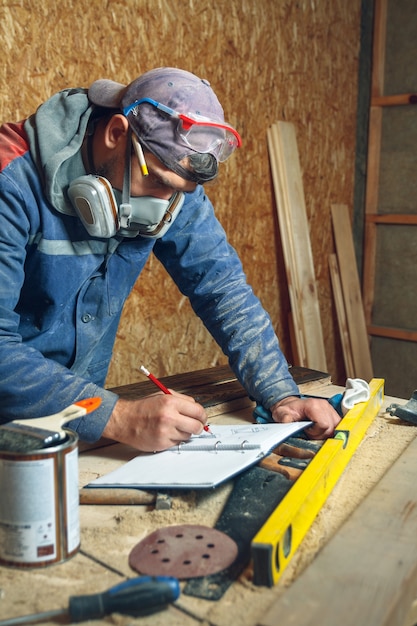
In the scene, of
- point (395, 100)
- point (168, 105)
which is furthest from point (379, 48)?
point (168, 105)

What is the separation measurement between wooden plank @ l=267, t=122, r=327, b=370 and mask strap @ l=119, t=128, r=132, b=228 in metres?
2.44

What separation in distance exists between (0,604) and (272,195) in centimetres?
337

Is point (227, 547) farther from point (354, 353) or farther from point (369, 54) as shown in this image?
point (369, 54)

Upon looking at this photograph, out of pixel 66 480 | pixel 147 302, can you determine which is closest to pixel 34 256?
pixel 66 480

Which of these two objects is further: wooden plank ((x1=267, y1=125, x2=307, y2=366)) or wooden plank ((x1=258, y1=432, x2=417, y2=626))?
wooden plank ((x1=267, y1=125, x2=307, y2=366))

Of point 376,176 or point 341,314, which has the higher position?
point 376,176

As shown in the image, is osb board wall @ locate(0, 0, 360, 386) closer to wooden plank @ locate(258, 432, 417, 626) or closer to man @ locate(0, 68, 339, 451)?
man @ locate(0, 68, 339, 451)

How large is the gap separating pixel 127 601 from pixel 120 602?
1 cm

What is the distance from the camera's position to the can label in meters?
1.01

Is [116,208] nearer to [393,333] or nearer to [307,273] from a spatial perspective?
[307,273]

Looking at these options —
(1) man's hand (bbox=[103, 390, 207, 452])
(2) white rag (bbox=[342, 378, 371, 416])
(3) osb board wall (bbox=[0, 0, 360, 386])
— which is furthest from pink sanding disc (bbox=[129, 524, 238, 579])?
(3) osb board wall (bbox=[0, 0, 360, 386])

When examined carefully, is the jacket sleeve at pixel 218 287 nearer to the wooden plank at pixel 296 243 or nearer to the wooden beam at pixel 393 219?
the wooden plank at pixel 296 243

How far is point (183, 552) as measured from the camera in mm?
1089

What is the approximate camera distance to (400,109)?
454 centimetres
